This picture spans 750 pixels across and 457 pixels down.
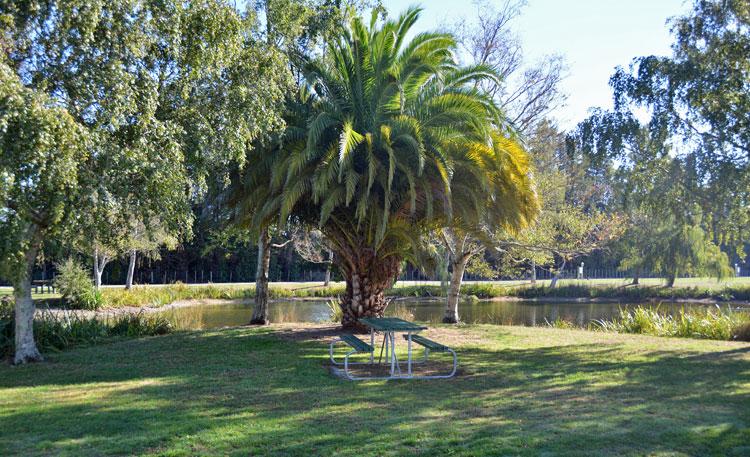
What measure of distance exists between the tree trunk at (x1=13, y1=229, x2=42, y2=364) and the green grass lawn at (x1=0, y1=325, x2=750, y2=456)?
41cm

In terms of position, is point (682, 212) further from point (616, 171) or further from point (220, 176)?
point (220, 176)

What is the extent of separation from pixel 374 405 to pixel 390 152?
5936 millimetres

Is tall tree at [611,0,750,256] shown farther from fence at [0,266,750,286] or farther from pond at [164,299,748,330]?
fence at [0,266,750,286]

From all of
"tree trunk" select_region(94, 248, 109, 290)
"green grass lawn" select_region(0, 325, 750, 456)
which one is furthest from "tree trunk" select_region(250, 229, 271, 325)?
"tree trunk" select_region(94, 248, 109, 290)

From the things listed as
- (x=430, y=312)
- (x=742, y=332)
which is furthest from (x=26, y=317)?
(x=430, y=312)

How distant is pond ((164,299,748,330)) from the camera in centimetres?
2455

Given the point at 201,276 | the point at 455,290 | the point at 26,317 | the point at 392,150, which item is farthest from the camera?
the point at 201,276

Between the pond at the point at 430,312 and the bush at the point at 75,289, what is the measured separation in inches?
117

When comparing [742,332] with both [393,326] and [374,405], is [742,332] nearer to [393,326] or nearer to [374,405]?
[393,326]

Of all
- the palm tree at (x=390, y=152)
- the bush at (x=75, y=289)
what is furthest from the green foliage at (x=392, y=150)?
the bush at (x=75, y=289)

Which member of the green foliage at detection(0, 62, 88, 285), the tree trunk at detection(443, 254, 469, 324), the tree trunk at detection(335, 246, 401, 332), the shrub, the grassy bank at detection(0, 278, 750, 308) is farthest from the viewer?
the grassy bank at detection(0, 278, 750, 308)

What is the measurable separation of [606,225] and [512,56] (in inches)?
284

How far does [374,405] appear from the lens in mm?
7500

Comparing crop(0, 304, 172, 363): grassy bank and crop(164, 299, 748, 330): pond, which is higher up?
crop(0, 304, 172, 363): grassy bank
